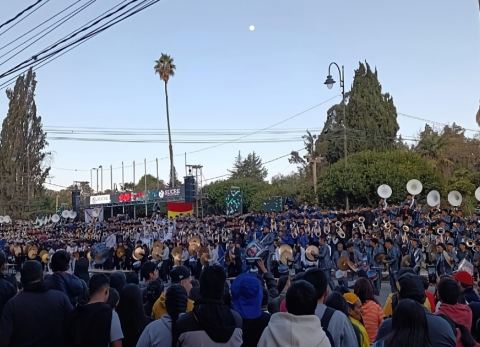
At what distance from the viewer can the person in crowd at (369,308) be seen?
5.57 meters

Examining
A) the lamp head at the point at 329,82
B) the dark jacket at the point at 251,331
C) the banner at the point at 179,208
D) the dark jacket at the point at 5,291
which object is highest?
the lamp head at the point at 329,82

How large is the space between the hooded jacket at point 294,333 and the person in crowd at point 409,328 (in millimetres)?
451

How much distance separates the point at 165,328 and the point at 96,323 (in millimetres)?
557

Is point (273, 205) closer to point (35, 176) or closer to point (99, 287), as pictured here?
point (35, 176)

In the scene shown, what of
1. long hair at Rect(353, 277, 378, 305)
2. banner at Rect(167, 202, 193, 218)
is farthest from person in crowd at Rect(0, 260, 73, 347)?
banner at Rect(167, 202, 193, 218)

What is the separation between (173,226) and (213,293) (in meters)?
27.7

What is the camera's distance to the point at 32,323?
4867 millimetres

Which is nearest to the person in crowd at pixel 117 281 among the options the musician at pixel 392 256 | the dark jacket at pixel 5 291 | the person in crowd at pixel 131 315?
the person in crowd at pixel 131 315

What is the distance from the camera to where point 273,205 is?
39562mm

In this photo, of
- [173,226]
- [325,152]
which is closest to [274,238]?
[173,226]

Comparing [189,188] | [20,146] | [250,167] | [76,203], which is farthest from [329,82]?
[250,167]

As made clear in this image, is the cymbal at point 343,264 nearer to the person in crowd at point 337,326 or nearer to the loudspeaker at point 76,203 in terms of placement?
the person in crowd at point 337,326

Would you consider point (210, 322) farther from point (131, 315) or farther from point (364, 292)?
point (364, 292)

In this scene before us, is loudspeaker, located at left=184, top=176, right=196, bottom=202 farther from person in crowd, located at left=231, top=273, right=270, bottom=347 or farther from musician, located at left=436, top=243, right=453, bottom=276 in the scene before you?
person in crowd, located at left=231, top=273, right=270, bottom=347
